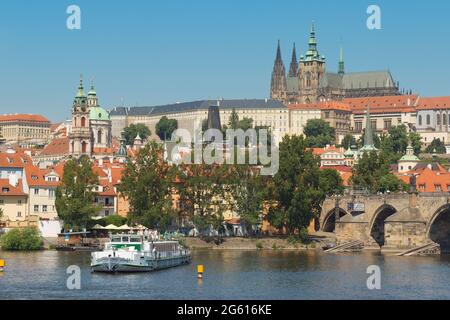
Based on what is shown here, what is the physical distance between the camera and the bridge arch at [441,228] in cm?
9169

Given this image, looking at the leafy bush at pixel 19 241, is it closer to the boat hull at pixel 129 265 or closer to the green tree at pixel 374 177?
the boat hull at pixel 129 265

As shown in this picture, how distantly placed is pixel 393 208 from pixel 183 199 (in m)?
17.3

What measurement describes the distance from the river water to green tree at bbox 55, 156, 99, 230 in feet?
34.0

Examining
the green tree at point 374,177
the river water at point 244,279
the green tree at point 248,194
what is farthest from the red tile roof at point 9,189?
the green tree at point 374,177

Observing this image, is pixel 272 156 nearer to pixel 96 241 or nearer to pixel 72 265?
pixel 96 241

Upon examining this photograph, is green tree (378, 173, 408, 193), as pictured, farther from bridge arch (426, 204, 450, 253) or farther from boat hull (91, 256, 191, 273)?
boat hull (91, 256, 191, 273)

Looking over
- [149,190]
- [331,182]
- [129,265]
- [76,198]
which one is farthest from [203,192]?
[129,265]

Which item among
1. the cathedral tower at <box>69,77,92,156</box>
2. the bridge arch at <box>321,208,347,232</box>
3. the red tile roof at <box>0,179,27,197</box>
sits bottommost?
the bridge arch at <box>321,208,347,232</box>

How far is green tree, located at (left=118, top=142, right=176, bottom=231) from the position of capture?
9762 centimetres

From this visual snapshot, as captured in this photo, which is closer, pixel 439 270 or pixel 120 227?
pixel 439 270

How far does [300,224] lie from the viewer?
98.6 metres

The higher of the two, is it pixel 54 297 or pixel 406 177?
pixel 406 177

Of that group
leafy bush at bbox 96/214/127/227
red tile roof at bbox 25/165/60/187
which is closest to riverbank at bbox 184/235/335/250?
leafy bush at bbox 96/214/127/227
